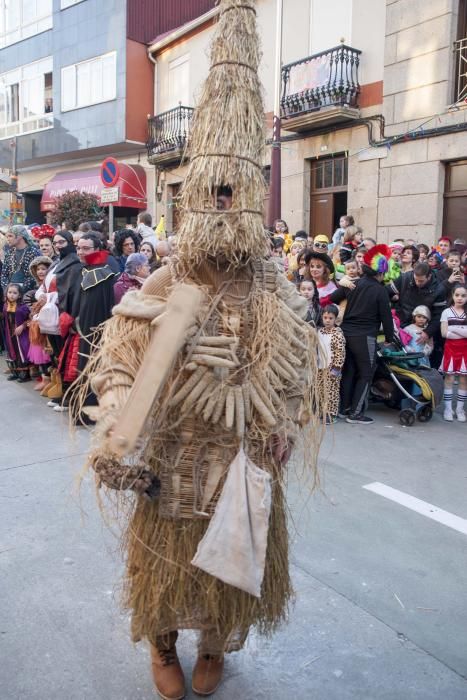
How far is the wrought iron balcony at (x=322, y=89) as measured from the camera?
1259 cm

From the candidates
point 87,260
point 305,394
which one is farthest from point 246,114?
point 87,260

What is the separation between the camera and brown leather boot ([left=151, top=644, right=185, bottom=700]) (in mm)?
2270

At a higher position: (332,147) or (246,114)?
(332,147)

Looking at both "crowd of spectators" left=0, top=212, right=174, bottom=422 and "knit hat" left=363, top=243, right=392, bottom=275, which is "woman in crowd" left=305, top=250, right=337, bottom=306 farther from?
"crowd of spectators" left=0, top=212, right=174, bottom=422

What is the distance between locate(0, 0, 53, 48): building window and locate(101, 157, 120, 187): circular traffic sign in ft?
50.0

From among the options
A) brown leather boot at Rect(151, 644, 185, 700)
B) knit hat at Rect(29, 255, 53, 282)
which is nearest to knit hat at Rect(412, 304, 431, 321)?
knit hat at Rect(29, 255, 53, 282)

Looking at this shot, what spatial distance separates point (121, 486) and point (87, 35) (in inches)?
810

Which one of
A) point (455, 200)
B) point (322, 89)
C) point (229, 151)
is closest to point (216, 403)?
point (229, 151)

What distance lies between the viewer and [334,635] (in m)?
2.68

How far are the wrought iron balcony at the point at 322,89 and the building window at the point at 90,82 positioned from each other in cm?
718

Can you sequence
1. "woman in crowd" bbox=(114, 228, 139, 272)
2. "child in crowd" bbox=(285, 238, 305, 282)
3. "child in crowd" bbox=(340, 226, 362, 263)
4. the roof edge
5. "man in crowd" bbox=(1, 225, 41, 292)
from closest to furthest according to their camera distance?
"child in crowd" bbox=(285, 238, 305, 282) < "woman in crowd" bbox=(114, 228, 139, 272) < "man in crowd" bbox=(1, 225, 41, 292) < "child in crowd" bbox=(340, 226, 362, 263) < the roof edge

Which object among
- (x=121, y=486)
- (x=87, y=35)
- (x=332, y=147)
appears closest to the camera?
(x=121, y=486)

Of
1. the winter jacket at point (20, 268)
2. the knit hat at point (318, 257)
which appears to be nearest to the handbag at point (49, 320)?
the winter jacket at point (20, 268)

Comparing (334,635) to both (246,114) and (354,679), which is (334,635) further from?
(246,114)
